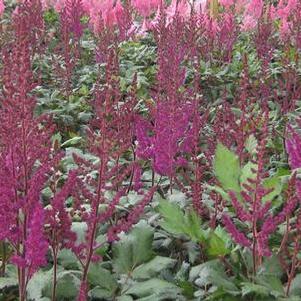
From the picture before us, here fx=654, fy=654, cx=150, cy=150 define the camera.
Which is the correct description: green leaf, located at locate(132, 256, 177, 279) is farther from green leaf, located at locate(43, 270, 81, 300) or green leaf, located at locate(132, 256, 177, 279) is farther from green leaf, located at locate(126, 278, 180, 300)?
green leaf, located at locate(43, 270, 81, 300)

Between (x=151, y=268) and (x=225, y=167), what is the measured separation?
0.60 m

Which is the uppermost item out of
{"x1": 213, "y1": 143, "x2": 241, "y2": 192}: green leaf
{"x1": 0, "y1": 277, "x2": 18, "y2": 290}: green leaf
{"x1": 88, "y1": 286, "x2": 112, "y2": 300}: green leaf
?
{"x1": 213, "y1": 143, "x2": 241, "y2": 192}: green leaf

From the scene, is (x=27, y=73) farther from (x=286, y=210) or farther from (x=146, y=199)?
(x=286, y=210)

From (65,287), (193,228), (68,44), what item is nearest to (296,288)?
(193,228)

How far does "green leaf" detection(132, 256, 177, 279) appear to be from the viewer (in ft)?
7.78

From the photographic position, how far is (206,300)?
2.29 meters


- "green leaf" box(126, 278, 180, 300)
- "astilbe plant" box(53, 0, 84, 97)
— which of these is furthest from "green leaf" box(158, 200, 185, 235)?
"astilbe plant" box(53, 0, 84, 97)

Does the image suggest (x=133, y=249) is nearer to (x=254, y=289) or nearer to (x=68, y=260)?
(x=68, y=260)

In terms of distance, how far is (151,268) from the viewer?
2.38 meters

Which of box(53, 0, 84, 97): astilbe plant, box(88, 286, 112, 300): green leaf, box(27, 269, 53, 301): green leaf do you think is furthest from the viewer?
box(53, 0, 84, 97): astilbe plant

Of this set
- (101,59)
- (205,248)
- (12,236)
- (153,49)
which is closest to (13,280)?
(12,236)

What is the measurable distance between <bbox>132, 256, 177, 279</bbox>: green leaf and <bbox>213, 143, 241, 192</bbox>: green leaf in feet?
1.60

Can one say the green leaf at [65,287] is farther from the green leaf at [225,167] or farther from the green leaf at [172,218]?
the green leaf at [225,167]

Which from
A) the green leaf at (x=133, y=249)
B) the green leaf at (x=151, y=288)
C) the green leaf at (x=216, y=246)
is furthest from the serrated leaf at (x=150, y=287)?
the green leaf at (x=216, y=246)
